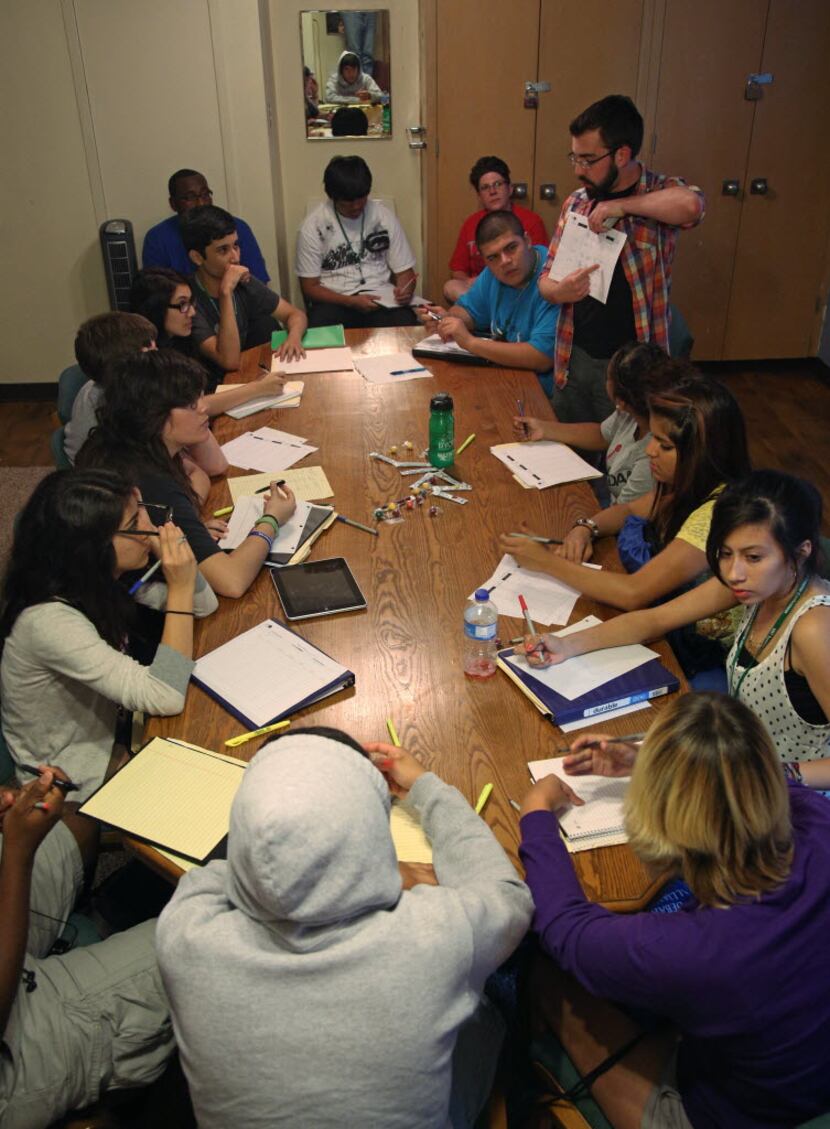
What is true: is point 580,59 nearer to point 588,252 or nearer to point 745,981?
point 588,252

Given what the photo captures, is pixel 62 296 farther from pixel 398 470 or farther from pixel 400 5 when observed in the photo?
pixel 398 470

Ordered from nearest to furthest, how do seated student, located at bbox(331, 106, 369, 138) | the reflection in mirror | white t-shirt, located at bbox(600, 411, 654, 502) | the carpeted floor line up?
white t-shirt, located at bbox(600, 411, 654, 502) → the carpeted floor → the reflection in mirror → seated student, located at bbox(331, 106, 369, 138)

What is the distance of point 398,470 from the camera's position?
2.72 metres

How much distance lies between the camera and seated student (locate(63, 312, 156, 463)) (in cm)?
283

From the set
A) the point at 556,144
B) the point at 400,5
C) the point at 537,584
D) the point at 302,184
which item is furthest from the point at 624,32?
the point at 537,584

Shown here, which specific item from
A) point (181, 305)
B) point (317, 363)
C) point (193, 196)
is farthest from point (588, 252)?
point (193, 196)

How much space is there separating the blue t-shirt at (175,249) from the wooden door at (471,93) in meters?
1.16

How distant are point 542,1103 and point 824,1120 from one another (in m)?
0.40

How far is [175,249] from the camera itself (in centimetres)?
461

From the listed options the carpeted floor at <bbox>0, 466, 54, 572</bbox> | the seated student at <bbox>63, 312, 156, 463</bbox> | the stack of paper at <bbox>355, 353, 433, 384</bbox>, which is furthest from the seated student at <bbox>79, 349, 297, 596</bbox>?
the carpeted floor at <bbox>0, 466, 54, 572</bbox>

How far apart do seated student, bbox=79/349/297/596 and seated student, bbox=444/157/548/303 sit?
2.41 m

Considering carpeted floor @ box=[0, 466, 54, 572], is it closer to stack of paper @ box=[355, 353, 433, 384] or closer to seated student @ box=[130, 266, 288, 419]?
seated student @ box=[130, 266, 288, 419]

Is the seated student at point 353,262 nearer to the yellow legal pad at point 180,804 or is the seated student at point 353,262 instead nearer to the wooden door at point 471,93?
the wooden door at point 471,93

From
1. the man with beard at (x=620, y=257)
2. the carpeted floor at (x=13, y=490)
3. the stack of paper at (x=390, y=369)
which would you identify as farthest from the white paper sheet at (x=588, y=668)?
the carpeted floor at (x=13, y=490)
